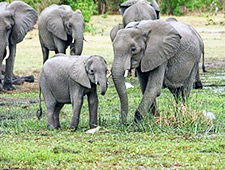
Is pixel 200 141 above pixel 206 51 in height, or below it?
above

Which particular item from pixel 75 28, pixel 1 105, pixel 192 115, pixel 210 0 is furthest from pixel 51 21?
pixel 210 0

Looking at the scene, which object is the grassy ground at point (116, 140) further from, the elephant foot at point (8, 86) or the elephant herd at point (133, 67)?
the elephant foot at point (8, 86)

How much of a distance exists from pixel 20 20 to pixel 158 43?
5840 millimetres

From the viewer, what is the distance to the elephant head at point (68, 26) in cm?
1530

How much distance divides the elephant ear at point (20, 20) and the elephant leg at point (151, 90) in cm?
566

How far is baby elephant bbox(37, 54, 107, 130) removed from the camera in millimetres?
9125

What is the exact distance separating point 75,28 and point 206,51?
9918 millimetres

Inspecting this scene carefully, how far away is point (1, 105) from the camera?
12.8m

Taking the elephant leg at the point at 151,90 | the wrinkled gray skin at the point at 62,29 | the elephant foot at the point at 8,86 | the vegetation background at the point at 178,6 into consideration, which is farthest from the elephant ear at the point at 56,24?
the vegetation background at the point at 178,6

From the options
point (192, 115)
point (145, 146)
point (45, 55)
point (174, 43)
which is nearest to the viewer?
point (145, 146)

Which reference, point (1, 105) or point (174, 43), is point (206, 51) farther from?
point (174, 43)

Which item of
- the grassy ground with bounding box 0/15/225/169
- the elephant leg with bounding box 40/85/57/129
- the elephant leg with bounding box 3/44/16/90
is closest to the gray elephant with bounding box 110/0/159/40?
the elephant leg with bounding box 3/44/16/90

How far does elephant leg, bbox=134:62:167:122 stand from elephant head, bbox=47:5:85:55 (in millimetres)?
5614

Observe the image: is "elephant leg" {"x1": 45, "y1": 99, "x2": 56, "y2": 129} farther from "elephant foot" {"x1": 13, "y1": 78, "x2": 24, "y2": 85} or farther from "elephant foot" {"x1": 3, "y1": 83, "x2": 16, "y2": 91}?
"elephant foot" {"x1": 13, "y1": 78, "x2": 24, "y2": 85}
